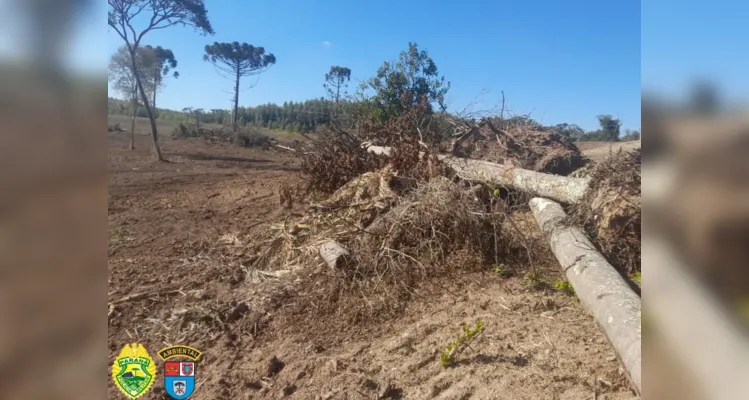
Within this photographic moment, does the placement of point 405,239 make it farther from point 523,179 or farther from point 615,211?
point 523,179

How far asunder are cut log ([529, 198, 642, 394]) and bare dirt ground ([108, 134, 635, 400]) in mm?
215

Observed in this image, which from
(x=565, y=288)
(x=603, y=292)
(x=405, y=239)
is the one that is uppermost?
(x=405, y=239)

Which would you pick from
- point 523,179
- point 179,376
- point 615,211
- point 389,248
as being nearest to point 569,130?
point 523,179

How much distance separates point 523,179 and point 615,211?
1.59m

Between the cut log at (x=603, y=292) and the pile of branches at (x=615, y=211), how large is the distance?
0.70 ft

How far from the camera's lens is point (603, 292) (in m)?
2.77

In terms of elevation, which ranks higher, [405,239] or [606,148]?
[606,148]
